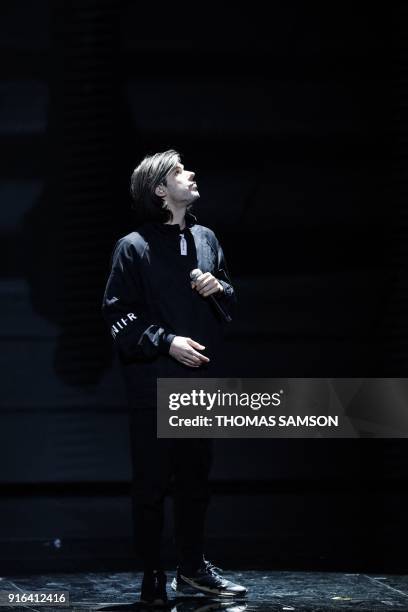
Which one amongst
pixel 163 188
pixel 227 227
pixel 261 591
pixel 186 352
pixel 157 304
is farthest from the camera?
pixel 227 227

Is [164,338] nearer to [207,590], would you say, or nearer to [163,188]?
[163,188]

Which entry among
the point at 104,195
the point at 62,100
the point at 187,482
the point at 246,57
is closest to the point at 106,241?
the point at 104,195

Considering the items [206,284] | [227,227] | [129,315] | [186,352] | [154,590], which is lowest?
[154,590]

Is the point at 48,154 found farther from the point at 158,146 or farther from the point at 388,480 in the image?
the point at 388,480

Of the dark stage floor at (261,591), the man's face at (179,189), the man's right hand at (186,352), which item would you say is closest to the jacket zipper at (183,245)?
the man's face at (179,189)

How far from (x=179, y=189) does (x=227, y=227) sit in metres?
1.71

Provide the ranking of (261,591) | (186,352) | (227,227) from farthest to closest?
1. (227,227)
2. (261,591)
3. (186,352)

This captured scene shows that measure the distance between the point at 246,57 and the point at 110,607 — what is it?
3318mm

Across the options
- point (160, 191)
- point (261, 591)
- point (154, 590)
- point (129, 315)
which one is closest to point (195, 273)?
point (129, 315)

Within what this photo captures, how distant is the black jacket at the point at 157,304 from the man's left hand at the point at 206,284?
0.43 feet

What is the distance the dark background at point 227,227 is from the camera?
655cm

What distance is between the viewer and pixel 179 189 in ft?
16.3

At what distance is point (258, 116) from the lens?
6672 mm

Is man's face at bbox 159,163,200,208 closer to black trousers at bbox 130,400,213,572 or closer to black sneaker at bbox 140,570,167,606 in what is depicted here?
black trousers at bbox 130,400,213,572
